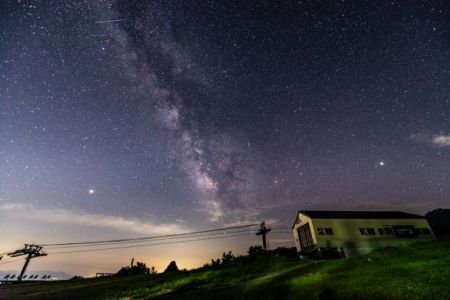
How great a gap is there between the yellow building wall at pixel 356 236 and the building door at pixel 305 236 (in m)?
1.55

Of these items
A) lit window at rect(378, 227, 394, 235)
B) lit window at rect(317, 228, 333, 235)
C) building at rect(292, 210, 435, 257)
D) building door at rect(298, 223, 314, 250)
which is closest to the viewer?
building at rect(292, 210, 435, 257)

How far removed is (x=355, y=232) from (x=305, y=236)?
7777 millimetres

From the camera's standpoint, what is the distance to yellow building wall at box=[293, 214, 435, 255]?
38375mm

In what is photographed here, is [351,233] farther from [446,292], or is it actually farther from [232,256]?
[446,292]

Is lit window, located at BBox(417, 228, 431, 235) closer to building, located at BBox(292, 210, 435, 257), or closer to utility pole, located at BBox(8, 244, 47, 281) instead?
building, located at BBox(292, 210, 435, 257)

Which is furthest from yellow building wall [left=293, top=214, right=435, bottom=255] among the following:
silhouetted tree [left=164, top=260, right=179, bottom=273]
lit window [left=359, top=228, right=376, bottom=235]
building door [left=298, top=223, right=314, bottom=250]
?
silhouetted tree [left=164, top=260, right=179, bottom=273]

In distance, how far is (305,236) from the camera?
1702 inches

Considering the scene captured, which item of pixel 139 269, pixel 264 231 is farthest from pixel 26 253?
pixel 264 231

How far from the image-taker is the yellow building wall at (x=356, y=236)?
3838cm

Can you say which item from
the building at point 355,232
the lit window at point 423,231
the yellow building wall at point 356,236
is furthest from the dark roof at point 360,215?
the lit window at point 423,231

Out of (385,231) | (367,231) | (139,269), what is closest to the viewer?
(367,231)

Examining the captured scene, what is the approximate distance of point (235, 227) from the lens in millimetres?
46938

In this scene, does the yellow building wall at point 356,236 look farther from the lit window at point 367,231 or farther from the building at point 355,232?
the lit window at point 367,231

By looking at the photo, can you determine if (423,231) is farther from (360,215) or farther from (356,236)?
(356,236)
